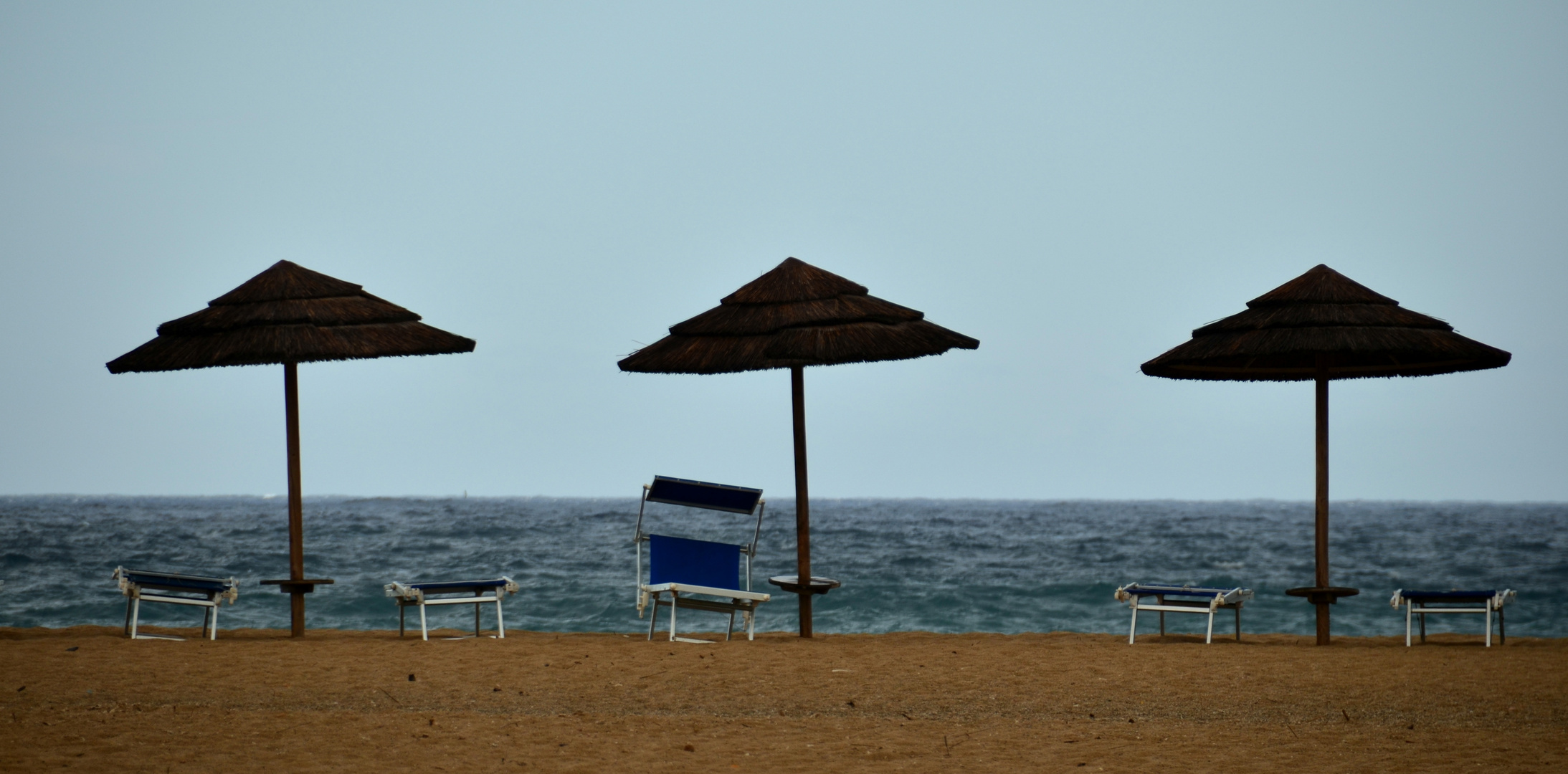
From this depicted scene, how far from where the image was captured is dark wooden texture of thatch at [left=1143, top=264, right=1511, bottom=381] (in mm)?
8672

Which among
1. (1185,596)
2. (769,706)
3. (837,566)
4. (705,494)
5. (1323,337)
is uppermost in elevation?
(1323,337)

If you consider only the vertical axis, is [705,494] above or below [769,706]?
above

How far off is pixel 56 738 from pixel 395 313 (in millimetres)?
4497

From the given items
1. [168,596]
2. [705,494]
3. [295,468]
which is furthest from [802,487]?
[168,596]

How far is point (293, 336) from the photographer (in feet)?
29.5

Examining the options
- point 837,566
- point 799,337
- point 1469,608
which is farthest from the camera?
point 837,566

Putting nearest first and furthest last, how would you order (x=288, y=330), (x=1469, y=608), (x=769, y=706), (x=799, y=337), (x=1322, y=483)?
(x=769, y=706) < (x=799, y=337) < (x=288, y=330) < (x=1322, y=483) < (x=1469, y=608)

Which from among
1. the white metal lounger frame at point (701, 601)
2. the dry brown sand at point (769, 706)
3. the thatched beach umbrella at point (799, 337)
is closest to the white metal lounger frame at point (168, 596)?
the dry brown sand at point (769, 706)

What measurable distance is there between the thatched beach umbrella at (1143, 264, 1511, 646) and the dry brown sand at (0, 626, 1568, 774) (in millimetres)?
1345

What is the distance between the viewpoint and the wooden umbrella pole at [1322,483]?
9.09 m

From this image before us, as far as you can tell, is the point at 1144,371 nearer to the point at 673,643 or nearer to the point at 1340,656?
the point at 1340,656

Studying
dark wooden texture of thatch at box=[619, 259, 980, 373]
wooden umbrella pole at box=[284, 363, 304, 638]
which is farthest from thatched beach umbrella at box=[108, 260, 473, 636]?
dark wooden texture of thatch at box=[619, 259, 980, 373]

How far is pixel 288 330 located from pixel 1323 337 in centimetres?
757

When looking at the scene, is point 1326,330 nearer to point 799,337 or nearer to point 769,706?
point 799,337
